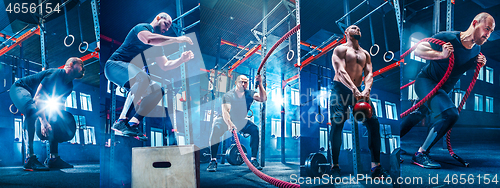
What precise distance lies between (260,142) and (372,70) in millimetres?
1170

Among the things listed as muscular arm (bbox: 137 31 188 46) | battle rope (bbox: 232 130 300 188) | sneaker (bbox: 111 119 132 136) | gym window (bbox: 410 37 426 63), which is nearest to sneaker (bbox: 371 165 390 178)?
battle rope (bbox: 232 130 300 188)

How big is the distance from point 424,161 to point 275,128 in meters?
1.49

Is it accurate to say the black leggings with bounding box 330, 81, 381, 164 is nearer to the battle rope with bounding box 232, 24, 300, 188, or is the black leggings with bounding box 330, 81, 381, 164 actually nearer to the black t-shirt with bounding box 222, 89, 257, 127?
the battle rope with bounding box 232, 24, 300, 188

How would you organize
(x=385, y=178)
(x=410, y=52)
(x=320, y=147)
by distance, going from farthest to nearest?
1. (x=410, y=52)
2. (x=320, y=147)
3. (x=385, y=178)

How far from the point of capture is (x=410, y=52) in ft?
7.43

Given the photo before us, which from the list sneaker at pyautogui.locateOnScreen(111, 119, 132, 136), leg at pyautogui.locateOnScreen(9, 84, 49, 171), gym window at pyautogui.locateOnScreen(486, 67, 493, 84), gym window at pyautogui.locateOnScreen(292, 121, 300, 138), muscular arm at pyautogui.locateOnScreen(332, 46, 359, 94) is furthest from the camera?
gym window at pyautogui.locateOnScreen(486, 67, 493, 84)

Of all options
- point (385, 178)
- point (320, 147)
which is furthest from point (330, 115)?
point (385, 178)

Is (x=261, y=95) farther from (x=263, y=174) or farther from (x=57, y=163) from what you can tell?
(x=57, y=163)

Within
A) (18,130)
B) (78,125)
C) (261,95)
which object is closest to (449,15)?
(261,95)

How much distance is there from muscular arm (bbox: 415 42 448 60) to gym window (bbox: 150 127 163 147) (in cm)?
265

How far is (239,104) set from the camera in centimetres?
221

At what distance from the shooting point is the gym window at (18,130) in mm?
2445

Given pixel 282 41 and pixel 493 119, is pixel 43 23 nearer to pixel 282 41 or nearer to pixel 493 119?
pixel 282 41

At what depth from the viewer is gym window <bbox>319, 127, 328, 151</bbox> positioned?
6.82ft
